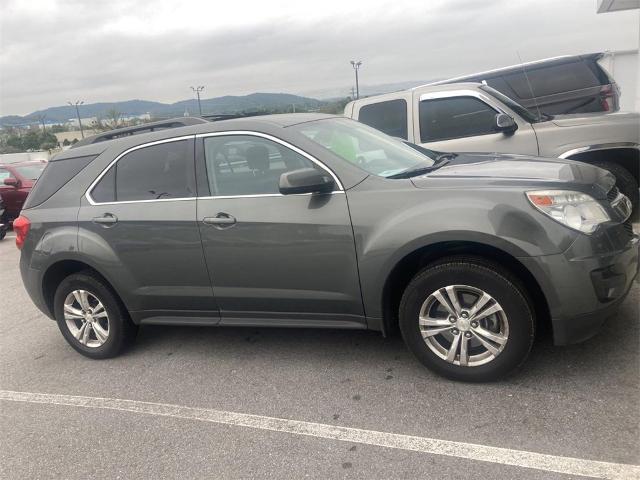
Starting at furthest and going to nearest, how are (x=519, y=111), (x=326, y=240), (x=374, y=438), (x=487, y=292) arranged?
1. (x=519, y=111)
2. (x=326, y=240)
3. (x=487, y=292)
4. (x=374, y=438)

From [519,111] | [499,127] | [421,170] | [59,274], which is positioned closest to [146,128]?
[59,274]

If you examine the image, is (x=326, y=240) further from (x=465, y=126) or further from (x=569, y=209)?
(x=465, y=126)

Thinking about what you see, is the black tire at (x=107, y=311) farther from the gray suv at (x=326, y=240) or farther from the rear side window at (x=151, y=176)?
the rear side window at (x=151, y=176)

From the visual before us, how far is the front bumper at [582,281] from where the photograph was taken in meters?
2.93

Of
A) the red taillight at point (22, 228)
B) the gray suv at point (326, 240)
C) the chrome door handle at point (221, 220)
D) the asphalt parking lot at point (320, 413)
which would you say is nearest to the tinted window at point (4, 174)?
the red taillight at point (22, 228)

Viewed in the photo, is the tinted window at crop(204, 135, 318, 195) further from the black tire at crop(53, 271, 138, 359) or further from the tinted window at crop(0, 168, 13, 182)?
the tinted window at crop(0, 168, 13, 182)

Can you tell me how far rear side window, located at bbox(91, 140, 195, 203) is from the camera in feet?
13.1

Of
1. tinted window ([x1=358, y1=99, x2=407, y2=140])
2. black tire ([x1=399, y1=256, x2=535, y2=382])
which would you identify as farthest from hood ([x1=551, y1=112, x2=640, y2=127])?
black tire ([x1=399, y1=256, x2=535, y2=382])

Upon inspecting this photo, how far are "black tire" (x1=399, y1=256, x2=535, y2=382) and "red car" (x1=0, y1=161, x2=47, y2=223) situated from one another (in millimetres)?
11036

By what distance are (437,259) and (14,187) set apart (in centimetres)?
1155

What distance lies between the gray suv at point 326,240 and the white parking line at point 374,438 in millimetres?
620

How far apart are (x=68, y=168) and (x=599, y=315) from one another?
4075 mm

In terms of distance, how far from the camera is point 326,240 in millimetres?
3436

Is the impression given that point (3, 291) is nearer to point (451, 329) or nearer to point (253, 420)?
point (253, 420)
